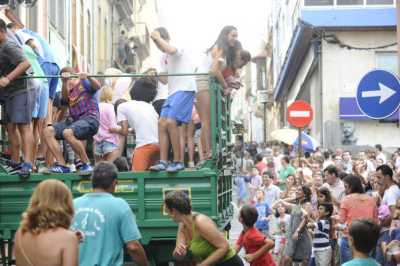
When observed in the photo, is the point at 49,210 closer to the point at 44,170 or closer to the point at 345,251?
the point at 44,170

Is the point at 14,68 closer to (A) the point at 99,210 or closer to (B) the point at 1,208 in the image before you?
(B) the point at 1,208

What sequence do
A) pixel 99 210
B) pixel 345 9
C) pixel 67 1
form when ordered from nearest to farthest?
pixel 99 210
pixel 67 1
pixel 345 9

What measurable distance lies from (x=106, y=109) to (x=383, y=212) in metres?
3.42

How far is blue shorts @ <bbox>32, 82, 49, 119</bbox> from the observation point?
1018 cm

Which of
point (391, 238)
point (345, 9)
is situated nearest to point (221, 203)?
point (391, 238)

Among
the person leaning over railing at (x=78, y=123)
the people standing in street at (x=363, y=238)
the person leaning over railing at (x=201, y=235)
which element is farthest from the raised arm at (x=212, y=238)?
the person leaning over railing at (x=78, y=123)

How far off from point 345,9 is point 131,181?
24320 mm

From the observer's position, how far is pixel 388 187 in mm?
11359

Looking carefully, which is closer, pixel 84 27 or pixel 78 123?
pixel 78 123

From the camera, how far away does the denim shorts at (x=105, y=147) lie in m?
11.1

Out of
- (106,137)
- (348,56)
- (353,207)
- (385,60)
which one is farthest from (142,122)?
(385,60)

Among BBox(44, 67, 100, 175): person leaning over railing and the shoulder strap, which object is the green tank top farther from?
BBox(44, 67, 100, 175): person leaning over railing

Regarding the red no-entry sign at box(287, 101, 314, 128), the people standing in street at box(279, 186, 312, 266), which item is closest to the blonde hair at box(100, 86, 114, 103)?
the people standing in street at box(279, 186, 312, 266)

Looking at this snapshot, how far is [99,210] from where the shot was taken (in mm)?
6684
